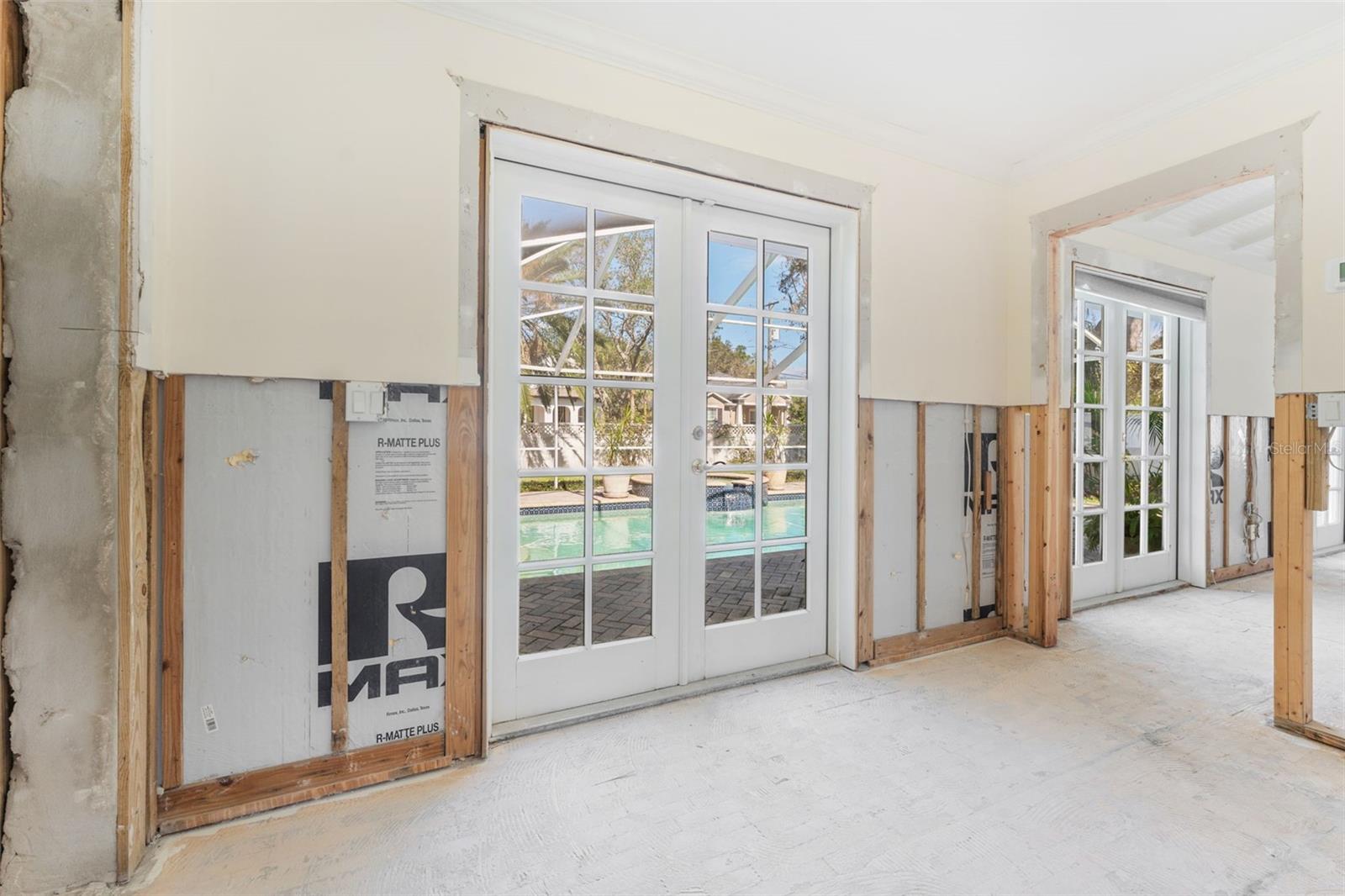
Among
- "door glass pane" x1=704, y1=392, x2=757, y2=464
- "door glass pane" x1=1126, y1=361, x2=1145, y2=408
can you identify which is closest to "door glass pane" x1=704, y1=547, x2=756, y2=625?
"door glass pane" x1=704, y1=392, x2=757, y2=464

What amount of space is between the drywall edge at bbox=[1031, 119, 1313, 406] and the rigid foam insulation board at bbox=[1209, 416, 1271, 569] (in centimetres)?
280

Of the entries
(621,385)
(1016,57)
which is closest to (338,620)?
(621,385)

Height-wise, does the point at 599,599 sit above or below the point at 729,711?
above

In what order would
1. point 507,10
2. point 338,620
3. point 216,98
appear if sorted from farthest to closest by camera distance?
point 507,10, point 338,620, point 216,98

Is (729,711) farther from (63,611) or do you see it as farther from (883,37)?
(883,37)

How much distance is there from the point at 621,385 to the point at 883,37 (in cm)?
175

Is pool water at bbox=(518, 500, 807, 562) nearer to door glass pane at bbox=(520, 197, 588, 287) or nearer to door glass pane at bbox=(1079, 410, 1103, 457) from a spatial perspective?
door glass pane at bbox=(520, 197, 588, 287)

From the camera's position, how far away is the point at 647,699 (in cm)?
260

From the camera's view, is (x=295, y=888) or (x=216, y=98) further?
(x=216, y=98)

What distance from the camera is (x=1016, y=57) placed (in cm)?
247

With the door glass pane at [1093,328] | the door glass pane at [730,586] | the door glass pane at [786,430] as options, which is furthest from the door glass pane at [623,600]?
the door glass pane at [1093,328]

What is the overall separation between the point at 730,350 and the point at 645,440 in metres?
0.62

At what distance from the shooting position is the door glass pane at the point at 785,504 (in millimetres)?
2955

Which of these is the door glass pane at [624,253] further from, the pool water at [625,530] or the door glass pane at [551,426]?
the pool water at [625,530]
